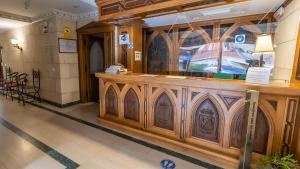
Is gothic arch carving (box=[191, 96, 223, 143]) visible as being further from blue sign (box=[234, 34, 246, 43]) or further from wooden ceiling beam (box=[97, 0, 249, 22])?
blue sign (box=[234, 34, 246, 43])

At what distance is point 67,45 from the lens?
4.45 m

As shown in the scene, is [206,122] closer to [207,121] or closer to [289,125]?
[207,121]

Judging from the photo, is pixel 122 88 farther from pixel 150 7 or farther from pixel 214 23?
pixel 214 23

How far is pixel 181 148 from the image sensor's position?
7.98 feet

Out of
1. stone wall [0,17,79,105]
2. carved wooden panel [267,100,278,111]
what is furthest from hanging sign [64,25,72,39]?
carved wooden panel [267,100,278,111]

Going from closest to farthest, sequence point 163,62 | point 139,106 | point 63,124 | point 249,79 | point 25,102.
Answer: point 249,79, point 139,106, point 63,124, point 163,62, point 25,102

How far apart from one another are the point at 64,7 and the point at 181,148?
4040 millimetres

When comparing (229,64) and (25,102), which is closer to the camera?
(229,64)

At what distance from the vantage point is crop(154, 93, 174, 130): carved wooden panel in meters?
2.53

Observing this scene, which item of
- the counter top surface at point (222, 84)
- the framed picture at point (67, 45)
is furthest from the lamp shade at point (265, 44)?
the framed picture at point (67, 45)

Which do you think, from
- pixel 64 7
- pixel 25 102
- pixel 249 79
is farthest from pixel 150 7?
pixel 25 102

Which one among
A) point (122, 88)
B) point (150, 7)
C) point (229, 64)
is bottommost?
point (122, 88)

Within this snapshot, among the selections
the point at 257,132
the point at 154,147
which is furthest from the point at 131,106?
the point at 257,132

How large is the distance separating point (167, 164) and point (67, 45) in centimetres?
400
